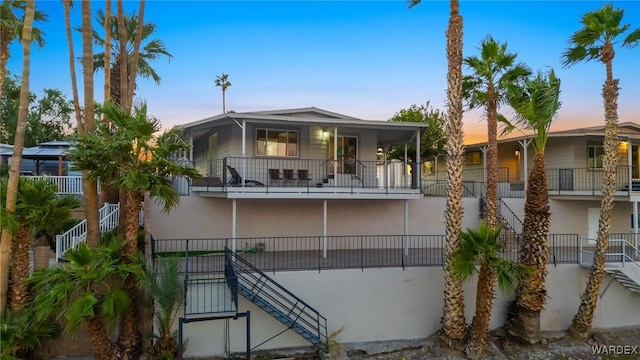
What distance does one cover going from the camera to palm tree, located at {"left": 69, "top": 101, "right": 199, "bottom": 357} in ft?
29.0

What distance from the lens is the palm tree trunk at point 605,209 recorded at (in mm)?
12039

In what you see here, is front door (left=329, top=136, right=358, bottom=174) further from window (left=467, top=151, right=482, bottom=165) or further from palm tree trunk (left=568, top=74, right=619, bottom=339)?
window (left=467, top=151, right=482, bottom=165)

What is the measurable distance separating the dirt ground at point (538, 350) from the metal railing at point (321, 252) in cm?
234

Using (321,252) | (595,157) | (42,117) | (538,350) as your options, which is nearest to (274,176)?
(321,252)

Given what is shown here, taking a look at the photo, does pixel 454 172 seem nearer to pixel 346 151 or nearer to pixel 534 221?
pixel 534 221

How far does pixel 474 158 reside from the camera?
79.2 feet

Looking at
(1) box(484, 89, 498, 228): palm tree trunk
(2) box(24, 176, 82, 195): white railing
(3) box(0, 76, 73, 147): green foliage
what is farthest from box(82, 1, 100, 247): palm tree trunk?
(3) box(0, 76, 73, 147): green foliage

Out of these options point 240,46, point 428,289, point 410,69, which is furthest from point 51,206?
point 410,69

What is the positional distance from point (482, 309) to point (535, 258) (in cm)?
251

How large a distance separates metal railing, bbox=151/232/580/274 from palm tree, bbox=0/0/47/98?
33.1 ft

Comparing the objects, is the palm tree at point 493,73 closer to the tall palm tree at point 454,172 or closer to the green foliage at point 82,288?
the tall palm tree at point 454,172

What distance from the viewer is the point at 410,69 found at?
20.9 m

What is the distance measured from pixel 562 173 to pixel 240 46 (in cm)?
1709

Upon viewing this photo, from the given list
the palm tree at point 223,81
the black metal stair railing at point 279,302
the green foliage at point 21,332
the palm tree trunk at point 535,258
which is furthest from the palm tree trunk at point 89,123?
the palm tree at point 223,81
